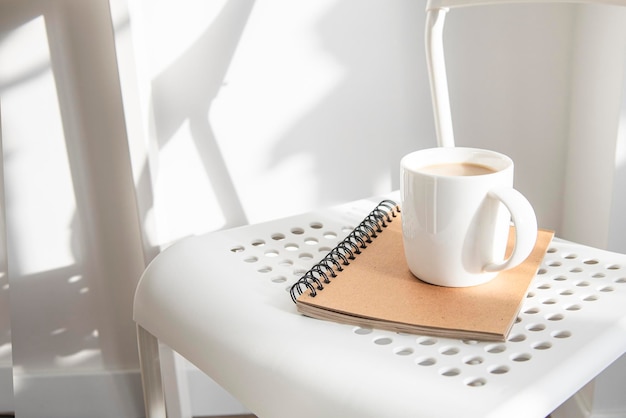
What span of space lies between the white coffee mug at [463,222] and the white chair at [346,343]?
0.06 metres

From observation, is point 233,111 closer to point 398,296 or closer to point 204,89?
point 204,89

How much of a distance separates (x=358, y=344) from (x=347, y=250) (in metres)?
0.15

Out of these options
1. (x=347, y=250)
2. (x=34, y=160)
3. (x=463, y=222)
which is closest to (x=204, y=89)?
(x=34, y=160)

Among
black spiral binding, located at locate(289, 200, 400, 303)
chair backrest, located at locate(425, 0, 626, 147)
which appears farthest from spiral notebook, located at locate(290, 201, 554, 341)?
chair backrest, located at locate(425, 0, 626, 147)

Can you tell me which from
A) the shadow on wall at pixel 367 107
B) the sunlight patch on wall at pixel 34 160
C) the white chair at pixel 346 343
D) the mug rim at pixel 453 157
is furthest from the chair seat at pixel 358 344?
the sunlight patch on wall at pixel 34 160

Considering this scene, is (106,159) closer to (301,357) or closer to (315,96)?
(315,96)

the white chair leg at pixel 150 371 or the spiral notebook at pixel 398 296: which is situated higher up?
the spiral notebook at pixel 398 296

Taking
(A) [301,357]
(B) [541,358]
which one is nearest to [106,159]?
(A) [301,357]

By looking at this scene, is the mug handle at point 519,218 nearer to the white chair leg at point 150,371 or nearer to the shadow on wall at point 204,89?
the white chair leg at point 150,371

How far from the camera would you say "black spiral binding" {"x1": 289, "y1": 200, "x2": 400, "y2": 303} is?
65 centimetres

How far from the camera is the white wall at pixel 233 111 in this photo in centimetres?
101

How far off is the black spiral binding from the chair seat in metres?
0.02

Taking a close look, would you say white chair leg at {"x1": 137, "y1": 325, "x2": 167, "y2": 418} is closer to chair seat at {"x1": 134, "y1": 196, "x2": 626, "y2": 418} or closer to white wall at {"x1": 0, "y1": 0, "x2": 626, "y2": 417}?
chair seat at {"x1": 134, "y1": 196, "x2": 626, "y2": 418}

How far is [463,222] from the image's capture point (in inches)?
23.8
